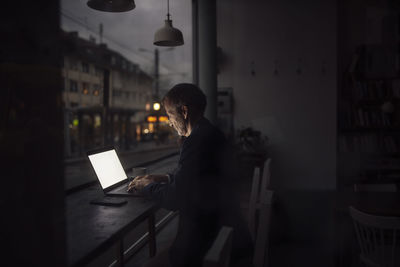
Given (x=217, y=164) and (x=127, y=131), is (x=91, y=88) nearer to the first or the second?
(x=217, y=164)

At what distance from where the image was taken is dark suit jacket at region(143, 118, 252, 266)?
142 cm

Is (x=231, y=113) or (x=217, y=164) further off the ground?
(x=231, y=113)

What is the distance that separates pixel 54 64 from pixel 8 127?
0.19 meters

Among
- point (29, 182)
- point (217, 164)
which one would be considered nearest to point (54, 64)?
point (29, 182)

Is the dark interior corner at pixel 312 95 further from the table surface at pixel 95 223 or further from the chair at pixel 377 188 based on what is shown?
the table surface at pixel 95 223

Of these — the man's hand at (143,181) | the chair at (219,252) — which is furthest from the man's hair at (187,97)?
the chair at (219,252)

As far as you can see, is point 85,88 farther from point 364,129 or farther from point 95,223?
point 364,129

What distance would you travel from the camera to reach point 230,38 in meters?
5.27

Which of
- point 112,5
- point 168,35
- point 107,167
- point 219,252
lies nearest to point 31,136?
point 219,252

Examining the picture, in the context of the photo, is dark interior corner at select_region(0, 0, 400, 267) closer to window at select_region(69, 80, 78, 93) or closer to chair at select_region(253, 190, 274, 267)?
window at select_region(69, 80, 78, 93)

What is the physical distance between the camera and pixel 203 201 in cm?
142

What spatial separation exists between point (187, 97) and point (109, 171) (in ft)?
2.49

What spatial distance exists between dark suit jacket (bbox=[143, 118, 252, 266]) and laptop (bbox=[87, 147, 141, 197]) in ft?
1.65

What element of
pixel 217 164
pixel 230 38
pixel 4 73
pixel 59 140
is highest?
pixel 230 38
